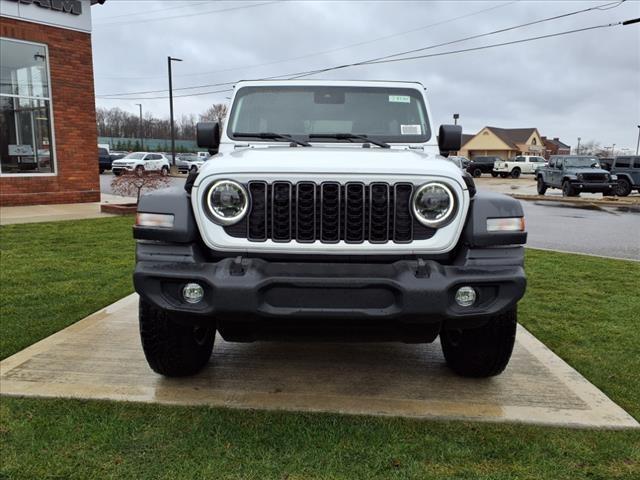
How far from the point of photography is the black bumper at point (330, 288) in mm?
2588

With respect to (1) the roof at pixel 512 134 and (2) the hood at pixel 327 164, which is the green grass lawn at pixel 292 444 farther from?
(1) the roof at pixel 512 134

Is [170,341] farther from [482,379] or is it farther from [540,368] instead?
[540,368]

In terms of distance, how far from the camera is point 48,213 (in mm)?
12234

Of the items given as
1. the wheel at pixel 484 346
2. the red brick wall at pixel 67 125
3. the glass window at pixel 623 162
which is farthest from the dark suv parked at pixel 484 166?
the wheel at pixel 484 346

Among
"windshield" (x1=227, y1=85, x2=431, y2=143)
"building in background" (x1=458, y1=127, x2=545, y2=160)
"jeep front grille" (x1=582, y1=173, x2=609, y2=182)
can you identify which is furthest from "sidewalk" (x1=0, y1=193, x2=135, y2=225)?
"building in background" (x1=458, y1=127, x2=545, y2=160)

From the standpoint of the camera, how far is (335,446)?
2713 mm

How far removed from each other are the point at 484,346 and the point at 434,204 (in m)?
1.08

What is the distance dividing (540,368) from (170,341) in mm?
2452

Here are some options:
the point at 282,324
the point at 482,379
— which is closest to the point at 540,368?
the point at 482,379

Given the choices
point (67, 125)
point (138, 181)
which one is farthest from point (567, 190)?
point (67, 125)

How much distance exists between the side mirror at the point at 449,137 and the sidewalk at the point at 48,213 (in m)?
9.51

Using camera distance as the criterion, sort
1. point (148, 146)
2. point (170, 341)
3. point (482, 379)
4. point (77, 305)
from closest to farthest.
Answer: point (170, 341) → point (482, 379) → point (77, 305) → point (148, 146)

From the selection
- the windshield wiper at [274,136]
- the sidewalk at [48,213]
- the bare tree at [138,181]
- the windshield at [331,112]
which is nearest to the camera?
the windshield wiper at [274,136]

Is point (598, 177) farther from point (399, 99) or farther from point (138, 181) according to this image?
point (399, 99)
